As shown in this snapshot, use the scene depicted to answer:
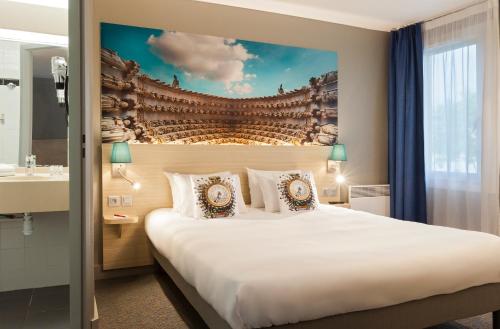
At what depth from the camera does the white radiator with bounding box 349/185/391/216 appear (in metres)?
4.48

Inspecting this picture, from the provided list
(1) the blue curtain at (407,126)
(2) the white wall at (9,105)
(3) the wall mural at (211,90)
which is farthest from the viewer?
(1) the blue curtain at (407,126)

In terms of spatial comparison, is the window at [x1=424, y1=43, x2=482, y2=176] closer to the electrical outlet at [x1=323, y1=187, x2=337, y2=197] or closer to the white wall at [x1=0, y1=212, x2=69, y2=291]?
the electrical outlet at [x1=323, y1=187, x2=337, y2=197]

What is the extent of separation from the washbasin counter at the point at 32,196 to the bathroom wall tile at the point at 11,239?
2.49 ft

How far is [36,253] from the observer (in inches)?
125

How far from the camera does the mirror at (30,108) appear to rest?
3035 millimetres

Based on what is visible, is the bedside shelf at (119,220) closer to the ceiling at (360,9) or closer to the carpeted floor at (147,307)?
the carpeted floor at (147,307)

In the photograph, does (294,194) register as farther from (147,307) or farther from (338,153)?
(147,307)

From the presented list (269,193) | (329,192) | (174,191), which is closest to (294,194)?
(269,193)

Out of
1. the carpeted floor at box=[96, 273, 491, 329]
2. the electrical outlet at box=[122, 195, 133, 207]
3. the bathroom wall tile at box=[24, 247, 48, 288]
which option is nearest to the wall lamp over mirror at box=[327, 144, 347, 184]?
the carpeted floor at box=[96, 273, 491, 329]

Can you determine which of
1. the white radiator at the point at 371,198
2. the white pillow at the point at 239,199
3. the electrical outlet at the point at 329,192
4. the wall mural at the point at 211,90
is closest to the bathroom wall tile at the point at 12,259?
the wall mural at the point at 211,90

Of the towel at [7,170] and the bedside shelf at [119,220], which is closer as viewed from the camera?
the towel at [7,170]

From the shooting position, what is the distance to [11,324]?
2514mm

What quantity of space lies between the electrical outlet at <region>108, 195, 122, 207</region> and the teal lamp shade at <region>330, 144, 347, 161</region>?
7.52ft

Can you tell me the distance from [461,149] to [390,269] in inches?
108
